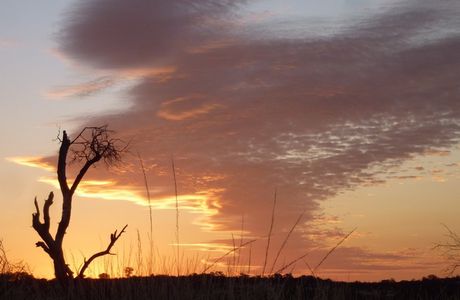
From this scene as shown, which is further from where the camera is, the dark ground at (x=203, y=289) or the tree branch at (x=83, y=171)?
the tree branch at (x=83, y=171)

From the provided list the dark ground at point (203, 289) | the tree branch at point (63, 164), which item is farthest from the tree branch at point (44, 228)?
the dark ground at point (203, 289)

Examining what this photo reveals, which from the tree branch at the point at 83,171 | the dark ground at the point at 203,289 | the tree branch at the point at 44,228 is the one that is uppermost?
the tree branch at the point at 83,171

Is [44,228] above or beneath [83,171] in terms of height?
beneath

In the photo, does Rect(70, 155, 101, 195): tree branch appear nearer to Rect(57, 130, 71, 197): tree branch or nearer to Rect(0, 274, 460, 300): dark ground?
Rect(57, 130, 71, 197): tree branch

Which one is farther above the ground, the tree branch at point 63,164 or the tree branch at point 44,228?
the tree branch at point 63,164

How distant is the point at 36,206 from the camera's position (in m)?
17.9

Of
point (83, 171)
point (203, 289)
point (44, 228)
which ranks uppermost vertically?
point (83, 171)

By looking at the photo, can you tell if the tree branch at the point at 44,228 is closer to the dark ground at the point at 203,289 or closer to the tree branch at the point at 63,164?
the tree branch at the point at 63,164

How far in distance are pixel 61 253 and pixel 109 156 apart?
2.99 metres

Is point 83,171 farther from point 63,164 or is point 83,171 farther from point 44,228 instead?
point 44,228

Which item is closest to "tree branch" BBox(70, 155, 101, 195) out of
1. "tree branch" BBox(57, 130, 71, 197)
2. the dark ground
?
"tree branch" BBox(57, 130, 71, 197)

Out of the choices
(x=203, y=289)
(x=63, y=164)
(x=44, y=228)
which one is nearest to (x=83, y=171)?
(x=63, y=164)

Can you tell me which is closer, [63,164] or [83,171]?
[63,164]

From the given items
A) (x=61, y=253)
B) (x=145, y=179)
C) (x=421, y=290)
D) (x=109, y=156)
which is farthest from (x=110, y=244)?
(x=421, y=290)
